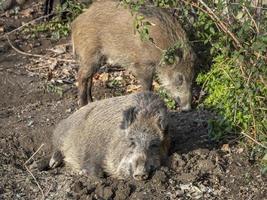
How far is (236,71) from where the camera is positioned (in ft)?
17.7

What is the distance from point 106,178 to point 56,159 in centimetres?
61

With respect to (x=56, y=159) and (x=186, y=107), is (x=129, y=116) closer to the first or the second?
(x=56, y=159)

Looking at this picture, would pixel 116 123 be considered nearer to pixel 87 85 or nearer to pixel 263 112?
pixel 263 112

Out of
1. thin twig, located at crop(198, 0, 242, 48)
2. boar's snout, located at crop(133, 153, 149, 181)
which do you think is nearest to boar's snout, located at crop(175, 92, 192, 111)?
thin twig, located at crop(198, 0, 242, 48)

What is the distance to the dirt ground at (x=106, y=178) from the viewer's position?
488cm

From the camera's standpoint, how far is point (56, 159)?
549 cm

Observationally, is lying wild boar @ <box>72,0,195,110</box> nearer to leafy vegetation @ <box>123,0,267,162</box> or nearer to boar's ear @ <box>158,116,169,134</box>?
leafy vegetation @ <box>123,0,267,162</box>

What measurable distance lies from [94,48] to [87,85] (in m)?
0.41

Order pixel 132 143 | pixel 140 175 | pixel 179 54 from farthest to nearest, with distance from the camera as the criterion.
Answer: pixel 179 54 < pixel 132 143 < pixel 140 175

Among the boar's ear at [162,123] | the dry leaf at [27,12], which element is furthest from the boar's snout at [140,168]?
the dry leaf at [27,12]

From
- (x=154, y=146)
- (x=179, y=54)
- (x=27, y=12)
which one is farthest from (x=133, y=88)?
(x=27, y=12)

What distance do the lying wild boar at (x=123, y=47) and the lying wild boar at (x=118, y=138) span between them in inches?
66.9

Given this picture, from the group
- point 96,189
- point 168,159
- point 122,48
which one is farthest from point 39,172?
point 122,48

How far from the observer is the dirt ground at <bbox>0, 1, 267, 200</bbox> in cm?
488
